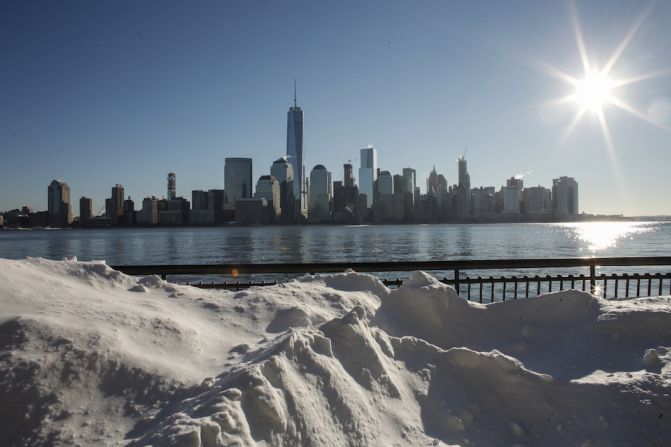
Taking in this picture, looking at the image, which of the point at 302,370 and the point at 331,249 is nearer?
the point at 302,370

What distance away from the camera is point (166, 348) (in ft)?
10.8

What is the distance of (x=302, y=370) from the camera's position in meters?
3.00

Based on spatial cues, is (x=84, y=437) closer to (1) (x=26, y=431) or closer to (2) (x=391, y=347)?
(1) (x=26, y=431)

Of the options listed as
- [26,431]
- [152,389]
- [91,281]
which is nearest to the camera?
[26,431]

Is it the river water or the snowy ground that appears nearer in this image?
the snowy ground

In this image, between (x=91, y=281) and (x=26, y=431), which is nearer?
(x=26, y=431)

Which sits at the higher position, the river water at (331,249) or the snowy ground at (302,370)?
the snowy ground at (302,370)

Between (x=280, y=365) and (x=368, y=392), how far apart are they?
2.47ft

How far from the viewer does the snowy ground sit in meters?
2.55

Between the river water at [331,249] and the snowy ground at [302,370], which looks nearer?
the snowy ground at [302,370]

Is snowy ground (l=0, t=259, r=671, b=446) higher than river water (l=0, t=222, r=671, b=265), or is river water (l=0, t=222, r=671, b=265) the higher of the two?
snowy ground (l=0, t=259, r=671, b=446)

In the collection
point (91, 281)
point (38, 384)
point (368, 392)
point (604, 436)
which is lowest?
point (604, 436)

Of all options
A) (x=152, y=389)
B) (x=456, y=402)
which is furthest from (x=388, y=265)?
(x=152, y=389)

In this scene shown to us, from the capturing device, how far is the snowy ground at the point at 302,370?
255 cm
